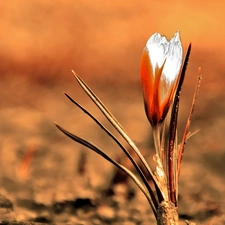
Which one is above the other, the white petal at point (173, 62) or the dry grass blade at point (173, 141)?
the white petal at point (173, 62)

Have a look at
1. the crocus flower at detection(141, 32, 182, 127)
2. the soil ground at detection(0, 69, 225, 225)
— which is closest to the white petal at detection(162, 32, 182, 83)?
the crocus flower at detection(141, 32, 182, 127)

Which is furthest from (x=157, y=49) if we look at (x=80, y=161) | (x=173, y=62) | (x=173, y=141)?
(x=80, y=161)

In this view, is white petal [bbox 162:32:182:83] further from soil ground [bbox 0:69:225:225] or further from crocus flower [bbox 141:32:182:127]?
soil ground [bbox 0:69:225:225]

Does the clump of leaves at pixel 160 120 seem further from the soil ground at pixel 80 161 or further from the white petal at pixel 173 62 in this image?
the soil ground at pixel 80 161

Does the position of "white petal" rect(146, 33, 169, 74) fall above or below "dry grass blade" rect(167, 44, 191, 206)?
above

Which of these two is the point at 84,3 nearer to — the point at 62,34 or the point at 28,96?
the point at 62,34

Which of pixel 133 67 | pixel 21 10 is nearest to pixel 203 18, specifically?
pixel 133 67

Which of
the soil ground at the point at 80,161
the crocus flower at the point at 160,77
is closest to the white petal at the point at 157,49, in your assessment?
the crocus flower at the point at 160,77

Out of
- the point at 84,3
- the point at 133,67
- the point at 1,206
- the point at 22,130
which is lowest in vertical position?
the point at 1,206
